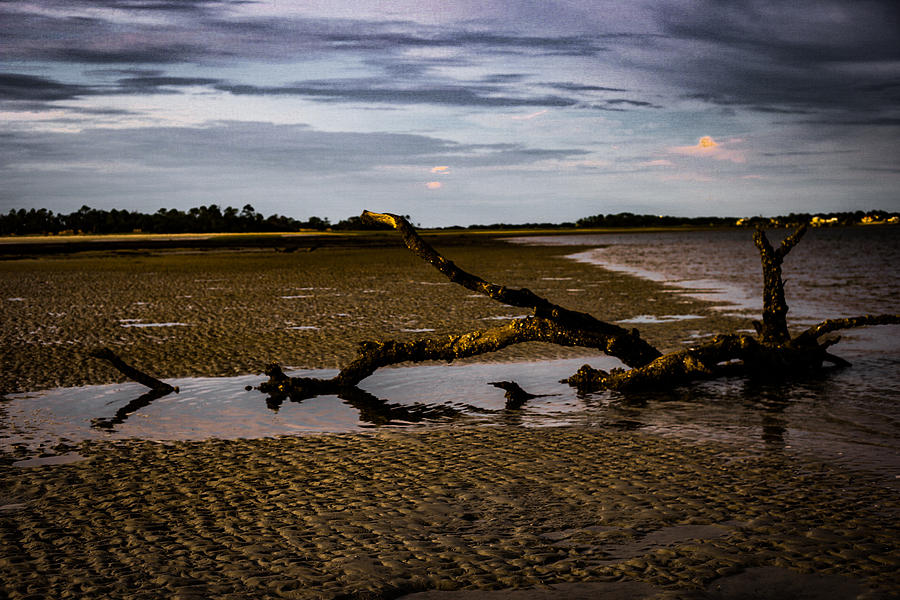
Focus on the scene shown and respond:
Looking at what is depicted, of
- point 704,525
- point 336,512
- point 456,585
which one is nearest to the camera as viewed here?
point 456,585

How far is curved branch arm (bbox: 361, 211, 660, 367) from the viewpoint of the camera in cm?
1100

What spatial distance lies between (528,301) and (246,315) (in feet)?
38.3

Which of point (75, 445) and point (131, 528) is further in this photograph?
point (75, 445)

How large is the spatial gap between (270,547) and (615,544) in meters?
2.50

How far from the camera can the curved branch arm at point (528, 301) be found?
11.0 m

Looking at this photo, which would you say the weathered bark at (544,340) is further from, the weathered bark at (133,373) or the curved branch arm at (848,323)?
the weathered bark at (133,373)

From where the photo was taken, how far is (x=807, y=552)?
5.54m

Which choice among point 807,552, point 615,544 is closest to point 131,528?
point 615,544

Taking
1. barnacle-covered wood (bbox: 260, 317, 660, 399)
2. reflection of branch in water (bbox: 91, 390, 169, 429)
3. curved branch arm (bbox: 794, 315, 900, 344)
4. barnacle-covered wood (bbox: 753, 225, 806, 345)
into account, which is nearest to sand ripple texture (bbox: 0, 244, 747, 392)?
reflection of branch in water (bbox: 91, 390, 169, 429)

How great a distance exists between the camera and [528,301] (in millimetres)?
11055

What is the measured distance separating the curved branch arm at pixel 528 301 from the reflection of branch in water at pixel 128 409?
3950 mm

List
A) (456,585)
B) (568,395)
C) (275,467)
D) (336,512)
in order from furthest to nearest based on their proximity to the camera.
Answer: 1. (568,395)
2. (275,467)
3. (336,512)
4. (456,585)

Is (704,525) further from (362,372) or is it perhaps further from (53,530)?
(362,372)

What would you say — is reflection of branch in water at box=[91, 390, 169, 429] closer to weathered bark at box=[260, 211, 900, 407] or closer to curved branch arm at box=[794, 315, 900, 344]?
weathered bark at box=[260, 211, 900, 407]
